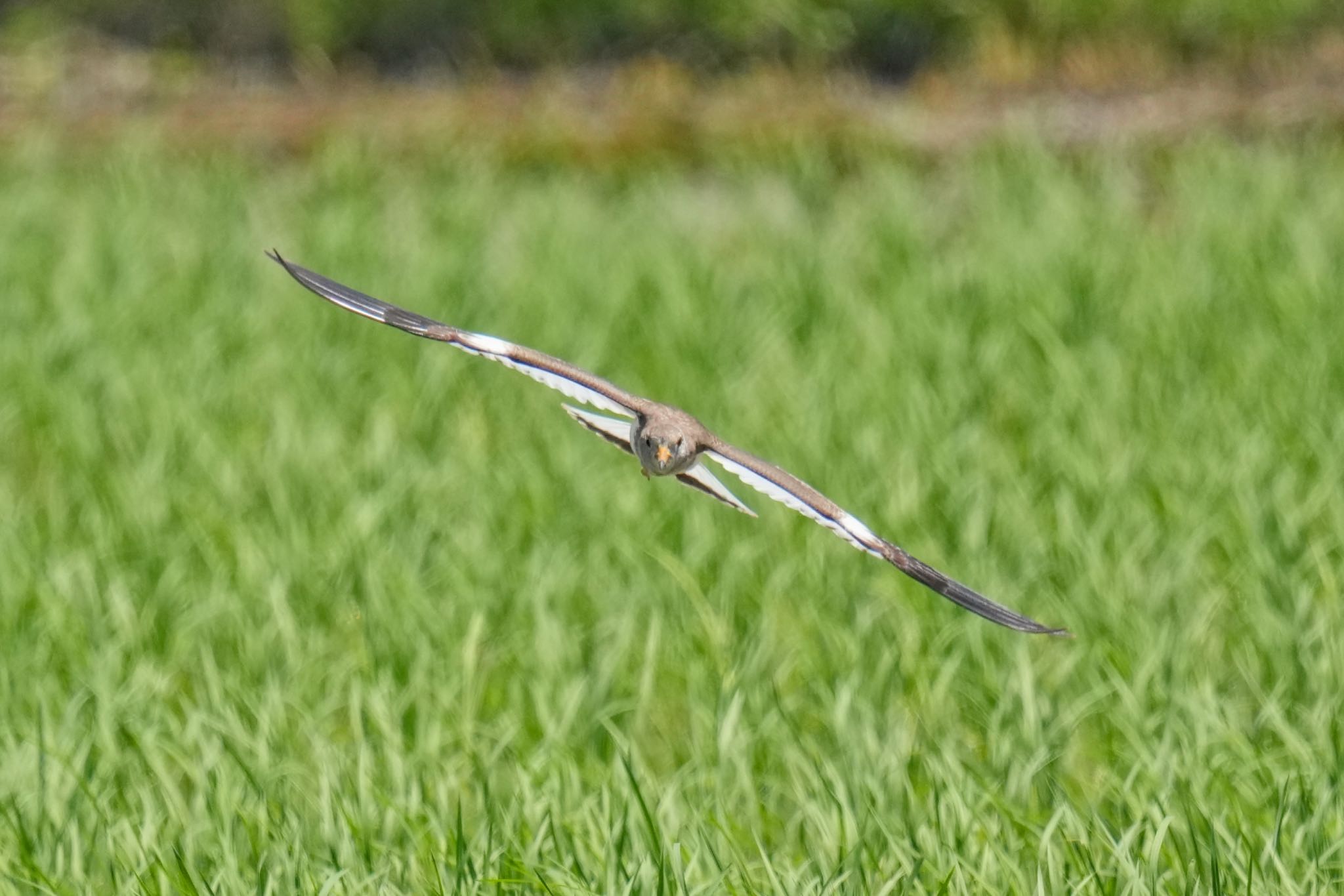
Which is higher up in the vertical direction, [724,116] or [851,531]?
[851,531]

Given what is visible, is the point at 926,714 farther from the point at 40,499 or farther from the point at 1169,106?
the point at 1169,106

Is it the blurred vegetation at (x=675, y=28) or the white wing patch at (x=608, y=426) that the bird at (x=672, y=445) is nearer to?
the white wing patch at (x=608, y=426)

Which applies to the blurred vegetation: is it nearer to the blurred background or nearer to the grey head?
the blurred background

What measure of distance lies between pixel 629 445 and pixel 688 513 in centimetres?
141

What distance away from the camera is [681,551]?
4.12 m

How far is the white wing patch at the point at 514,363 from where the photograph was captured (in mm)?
2398

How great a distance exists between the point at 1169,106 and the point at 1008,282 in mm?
3667

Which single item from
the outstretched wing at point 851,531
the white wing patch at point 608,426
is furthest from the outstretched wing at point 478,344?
the white wing patch at point 608,426

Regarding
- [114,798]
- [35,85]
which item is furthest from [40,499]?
[35,85]

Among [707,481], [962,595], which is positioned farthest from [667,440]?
[962,595]

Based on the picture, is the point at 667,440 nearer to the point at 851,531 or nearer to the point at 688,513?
the point at 851,531

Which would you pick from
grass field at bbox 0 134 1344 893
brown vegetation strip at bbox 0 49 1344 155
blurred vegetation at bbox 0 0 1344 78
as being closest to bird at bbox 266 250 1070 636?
grass field at bbox 0 134 1344 893

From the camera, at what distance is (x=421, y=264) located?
6.20 metres

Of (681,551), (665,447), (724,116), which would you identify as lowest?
(724,116)
